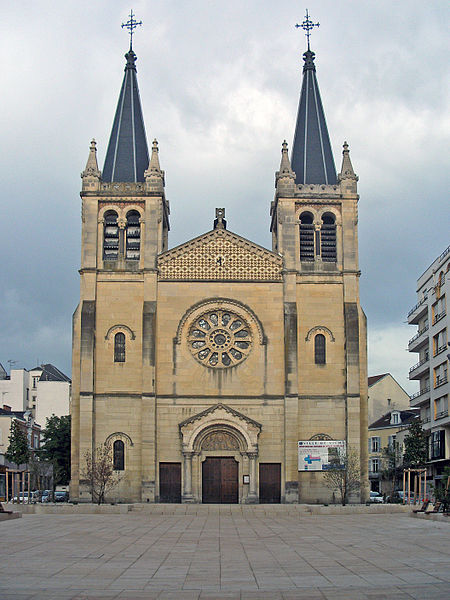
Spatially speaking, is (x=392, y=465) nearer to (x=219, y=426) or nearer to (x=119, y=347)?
(x=219, y=426)

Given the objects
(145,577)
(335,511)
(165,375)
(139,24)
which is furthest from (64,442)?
(145,577)

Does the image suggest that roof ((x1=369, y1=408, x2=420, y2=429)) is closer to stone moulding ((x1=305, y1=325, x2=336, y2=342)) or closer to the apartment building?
the apartment building

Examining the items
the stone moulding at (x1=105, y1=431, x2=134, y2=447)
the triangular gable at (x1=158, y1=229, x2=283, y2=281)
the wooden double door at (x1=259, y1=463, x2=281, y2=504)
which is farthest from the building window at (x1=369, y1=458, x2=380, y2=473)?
the stone moulding at (x1=105, y1=431, x2=134, y2=447)

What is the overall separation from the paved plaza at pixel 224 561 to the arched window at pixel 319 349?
1652 centimetres

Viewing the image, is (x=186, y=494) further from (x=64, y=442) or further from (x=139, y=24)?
(x=139, y=24)

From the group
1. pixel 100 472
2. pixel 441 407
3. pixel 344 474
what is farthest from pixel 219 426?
pixel 441 407

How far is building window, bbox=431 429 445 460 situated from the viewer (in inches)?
2367

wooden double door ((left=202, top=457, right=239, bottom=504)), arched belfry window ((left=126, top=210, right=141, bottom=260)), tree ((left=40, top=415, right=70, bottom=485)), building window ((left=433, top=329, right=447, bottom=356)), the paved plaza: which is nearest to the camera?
the paved plaza

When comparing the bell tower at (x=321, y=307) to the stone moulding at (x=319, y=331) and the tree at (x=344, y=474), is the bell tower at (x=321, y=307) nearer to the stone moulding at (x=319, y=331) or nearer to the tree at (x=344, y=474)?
the stone moulding at (x=319, y=331)

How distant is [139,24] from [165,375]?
2505cm

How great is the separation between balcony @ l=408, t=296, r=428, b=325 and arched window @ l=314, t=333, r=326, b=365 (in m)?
21.5

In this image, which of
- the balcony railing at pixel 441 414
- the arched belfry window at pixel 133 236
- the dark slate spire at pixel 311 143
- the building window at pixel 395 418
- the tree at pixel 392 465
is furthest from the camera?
the building window at pixel 395 418

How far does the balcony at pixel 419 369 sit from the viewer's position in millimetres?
Result: 66938

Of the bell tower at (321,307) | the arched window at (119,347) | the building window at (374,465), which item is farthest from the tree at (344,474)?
the building window at (374,465)
